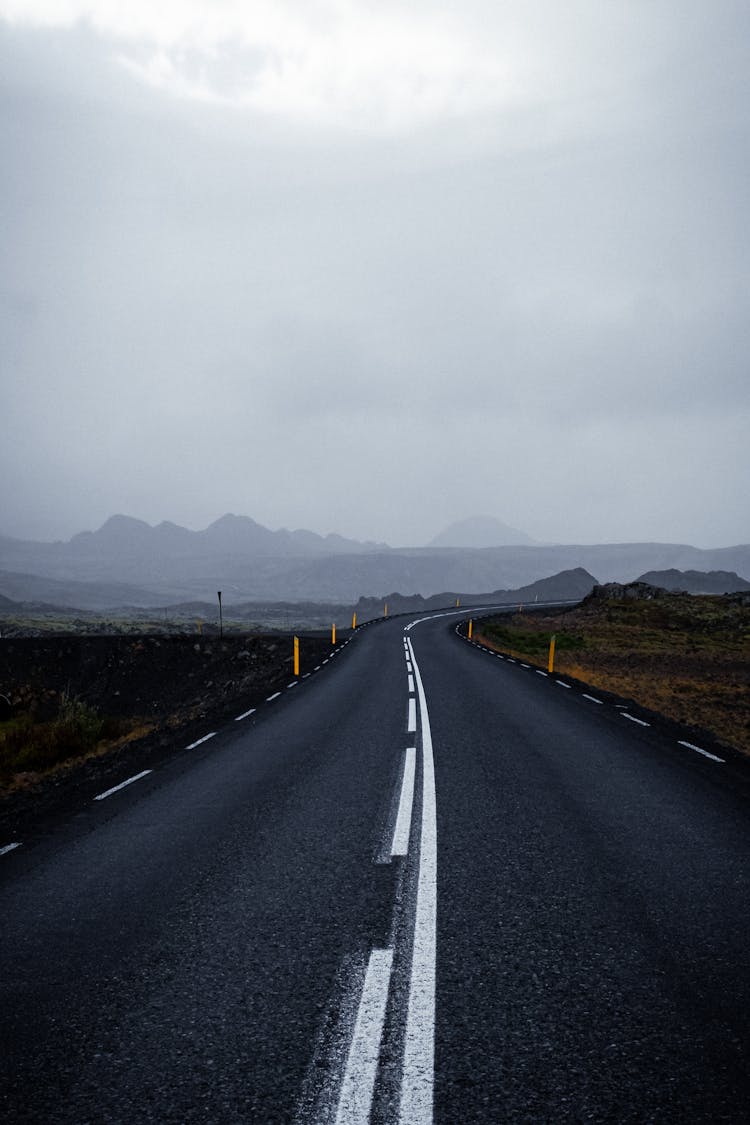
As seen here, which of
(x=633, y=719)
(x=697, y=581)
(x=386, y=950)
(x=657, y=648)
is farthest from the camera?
(x=697, y=581)

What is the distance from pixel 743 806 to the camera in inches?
258

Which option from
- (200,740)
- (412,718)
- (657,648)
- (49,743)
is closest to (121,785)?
(200,740)

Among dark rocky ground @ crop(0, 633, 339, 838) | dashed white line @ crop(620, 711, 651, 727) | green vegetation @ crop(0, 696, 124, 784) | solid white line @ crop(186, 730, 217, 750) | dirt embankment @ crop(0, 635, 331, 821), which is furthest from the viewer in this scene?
dark rocky ground @ crop(0, 633, 339, 838)

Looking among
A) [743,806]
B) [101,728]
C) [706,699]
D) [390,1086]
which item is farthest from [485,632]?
[390,1086]

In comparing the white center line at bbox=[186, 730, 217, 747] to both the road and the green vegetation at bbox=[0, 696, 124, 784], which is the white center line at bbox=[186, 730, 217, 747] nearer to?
the road

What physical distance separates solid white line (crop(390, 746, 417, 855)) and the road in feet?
0.15

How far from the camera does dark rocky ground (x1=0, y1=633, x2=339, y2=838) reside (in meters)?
21.1

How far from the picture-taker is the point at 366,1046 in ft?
9.25

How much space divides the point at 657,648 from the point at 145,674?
26864 mm

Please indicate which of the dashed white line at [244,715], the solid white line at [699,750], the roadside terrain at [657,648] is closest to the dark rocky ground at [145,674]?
the dashed white line at [244,715]

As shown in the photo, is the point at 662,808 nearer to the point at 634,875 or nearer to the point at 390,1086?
the point at 634,875

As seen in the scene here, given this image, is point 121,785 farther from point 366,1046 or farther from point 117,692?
point 117,692

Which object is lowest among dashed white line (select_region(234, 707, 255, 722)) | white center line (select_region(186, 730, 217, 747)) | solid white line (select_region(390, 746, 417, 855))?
dashed white line (select_region(234, 707, 255, 722))

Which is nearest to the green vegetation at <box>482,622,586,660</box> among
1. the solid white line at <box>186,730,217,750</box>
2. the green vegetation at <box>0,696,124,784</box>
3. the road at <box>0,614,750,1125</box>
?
the green vegetation at <box>0,696,124,784</box>
